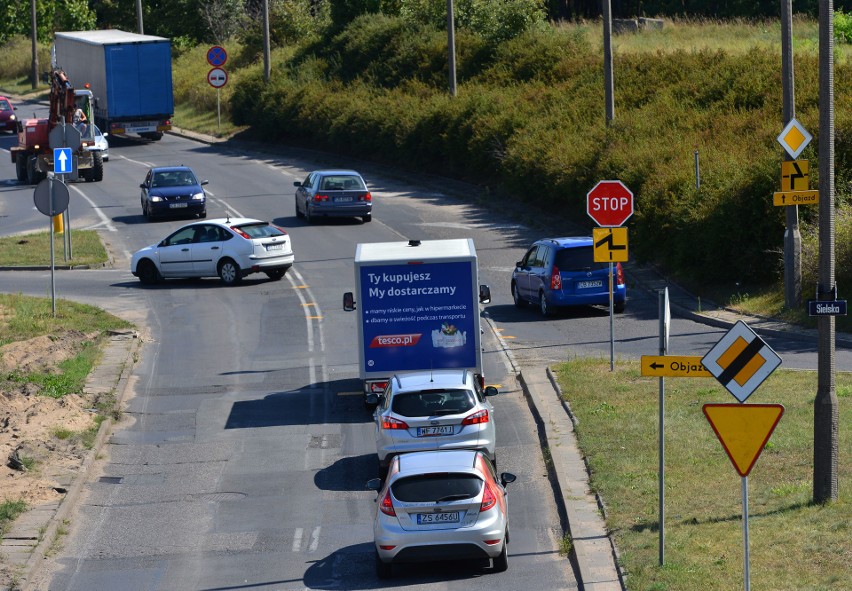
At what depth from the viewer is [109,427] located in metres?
20.3

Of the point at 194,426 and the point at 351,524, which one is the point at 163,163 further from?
the point at 351,524

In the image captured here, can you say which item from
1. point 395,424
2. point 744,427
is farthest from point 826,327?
point 395,424

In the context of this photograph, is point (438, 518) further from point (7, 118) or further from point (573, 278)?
point (7, 118)

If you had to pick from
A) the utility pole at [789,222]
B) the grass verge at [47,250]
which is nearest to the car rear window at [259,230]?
the grass verge at [47,250]

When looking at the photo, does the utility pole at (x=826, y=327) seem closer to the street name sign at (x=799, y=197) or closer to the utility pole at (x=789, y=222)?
the street name sign at (x=799, y=197)

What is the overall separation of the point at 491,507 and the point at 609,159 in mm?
23956

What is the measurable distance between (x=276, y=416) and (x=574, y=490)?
→ 6.69 m

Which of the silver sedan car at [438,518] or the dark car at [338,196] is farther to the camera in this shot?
the dark car at [338,196]

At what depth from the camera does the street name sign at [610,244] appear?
21953mm

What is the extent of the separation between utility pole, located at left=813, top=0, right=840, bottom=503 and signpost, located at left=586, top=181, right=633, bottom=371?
8.08 meters

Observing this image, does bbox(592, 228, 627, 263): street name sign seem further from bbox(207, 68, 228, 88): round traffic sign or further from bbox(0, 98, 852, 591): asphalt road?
bbox(207, 68, 228, 88): round traffic sign

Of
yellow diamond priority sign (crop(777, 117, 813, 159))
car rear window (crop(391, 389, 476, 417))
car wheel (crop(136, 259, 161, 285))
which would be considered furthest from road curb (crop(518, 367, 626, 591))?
car wheel (crop(136, 259, 161, 285))

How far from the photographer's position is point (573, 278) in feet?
90.7

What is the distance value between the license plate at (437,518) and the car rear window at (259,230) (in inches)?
786
